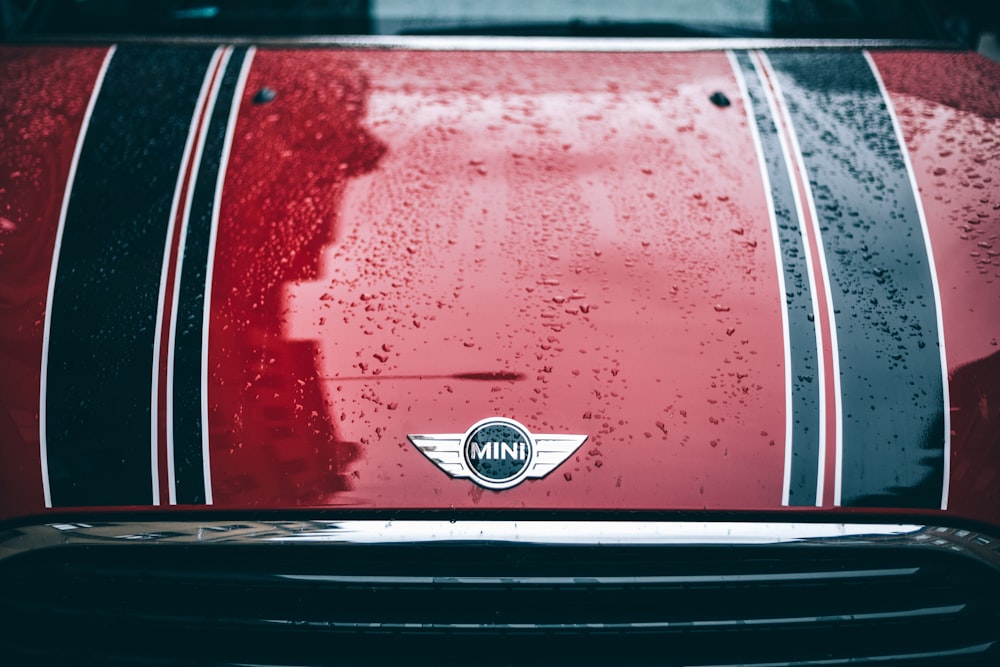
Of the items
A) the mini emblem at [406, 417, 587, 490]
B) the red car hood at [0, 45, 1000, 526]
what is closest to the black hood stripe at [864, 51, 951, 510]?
the red car hood at [0, 45, 1000, 526]

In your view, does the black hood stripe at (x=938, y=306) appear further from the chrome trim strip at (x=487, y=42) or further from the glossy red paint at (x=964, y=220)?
the chrome trim strip at (x=487, y=42)

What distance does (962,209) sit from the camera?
72.6 inches

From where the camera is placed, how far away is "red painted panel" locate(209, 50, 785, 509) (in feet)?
5.05

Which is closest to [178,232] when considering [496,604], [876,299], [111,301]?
[111,301]

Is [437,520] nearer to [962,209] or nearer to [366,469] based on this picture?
[366,469]

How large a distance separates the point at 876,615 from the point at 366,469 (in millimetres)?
900

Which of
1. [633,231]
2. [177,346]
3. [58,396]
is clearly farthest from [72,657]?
[633,231]

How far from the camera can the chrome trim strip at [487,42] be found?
226 centimetres

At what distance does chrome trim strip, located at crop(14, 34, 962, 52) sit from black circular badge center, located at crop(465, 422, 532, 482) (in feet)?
3.62

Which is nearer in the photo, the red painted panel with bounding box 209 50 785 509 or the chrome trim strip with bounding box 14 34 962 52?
the red painted panel with bounding box 209 50 785 509

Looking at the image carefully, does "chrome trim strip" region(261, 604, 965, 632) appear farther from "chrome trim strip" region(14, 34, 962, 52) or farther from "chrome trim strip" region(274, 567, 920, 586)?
"chrome trim strip" region(14, 34, 962, 52)

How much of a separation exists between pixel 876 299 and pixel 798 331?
0.18 m

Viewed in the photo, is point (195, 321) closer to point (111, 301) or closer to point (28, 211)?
point (111, 301)

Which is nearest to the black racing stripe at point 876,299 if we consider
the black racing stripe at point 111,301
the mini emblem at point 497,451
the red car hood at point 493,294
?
the red car hood at point 493,294
